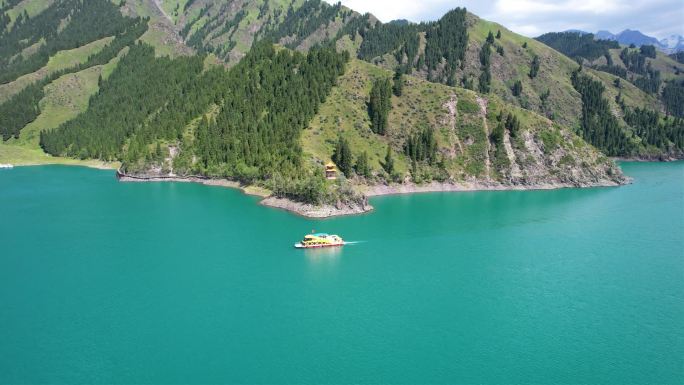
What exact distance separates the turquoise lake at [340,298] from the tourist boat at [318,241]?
3.21 meters

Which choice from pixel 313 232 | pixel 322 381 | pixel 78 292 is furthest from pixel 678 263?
pixel 78 292

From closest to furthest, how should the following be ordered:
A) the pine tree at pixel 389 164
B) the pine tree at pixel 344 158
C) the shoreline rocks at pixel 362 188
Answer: the shoreline rocks at pixel 362 188 → the pine tree at pixel 344 158 → the pine tree at pixel 389 164

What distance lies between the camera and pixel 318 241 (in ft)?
358

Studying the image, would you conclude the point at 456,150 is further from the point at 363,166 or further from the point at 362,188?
the point at 362,188

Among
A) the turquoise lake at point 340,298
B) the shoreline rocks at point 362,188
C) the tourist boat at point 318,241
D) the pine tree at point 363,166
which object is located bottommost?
the turquoise lake at point 340,298

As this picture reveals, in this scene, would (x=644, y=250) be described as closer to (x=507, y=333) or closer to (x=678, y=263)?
(x=678, y=263)

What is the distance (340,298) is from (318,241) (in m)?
28.4

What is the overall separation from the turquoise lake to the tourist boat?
321 cm

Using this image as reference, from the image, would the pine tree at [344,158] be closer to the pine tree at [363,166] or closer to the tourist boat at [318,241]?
the pine tree at [363,166]

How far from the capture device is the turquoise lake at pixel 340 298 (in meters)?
62.1

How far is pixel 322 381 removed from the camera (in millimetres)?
Answer: 58781

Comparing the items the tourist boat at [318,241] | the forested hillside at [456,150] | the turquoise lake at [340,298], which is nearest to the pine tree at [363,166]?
the forested hillside at [456,150]

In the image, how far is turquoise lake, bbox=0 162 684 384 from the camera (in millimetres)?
62125

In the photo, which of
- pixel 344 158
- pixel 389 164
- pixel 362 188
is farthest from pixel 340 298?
pixel 389 164
